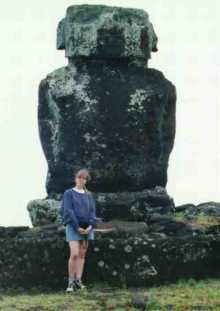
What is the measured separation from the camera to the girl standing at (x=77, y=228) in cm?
1311

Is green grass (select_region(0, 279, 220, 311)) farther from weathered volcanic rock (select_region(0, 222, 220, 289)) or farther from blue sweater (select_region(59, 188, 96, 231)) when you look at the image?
blue sweater (select_region(59, 188, 96, 231))

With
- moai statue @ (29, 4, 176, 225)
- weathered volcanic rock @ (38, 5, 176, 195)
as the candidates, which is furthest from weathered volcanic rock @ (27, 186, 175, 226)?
weathered volcanic rock @ (38, 5, 176, 195)

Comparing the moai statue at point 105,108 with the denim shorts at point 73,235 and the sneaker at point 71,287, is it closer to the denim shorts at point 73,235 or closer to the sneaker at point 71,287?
the denim shorts at point 73,235

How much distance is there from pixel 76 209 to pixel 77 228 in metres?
0.28

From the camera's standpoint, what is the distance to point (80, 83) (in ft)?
51.4

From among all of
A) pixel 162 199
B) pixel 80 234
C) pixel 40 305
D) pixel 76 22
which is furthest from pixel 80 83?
pixel 40 305

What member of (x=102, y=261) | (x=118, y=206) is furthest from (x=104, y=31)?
(x=102, y=261)

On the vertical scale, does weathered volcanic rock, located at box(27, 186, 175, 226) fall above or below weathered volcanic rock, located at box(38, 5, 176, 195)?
below

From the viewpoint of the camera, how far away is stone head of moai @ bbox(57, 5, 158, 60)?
51.3 feet

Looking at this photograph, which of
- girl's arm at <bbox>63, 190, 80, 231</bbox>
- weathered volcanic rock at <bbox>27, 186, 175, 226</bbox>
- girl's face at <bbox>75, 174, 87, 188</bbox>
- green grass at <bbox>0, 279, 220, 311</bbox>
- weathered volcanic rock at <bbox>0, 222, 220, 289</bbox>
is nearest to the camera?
green grass at <bbox>0, 279, 220, 311</bbox>

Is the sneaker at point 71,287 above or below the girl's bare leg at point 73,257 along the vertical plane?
below

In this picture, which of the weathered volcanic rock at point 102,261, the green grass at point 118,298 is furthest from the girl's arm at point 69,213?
the green grass at point 118,298

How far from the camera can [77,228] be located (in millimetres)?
13094

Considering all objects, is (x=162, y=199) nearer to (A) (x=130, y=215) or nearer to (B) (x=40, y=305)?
(A) (x=130, y=215)
